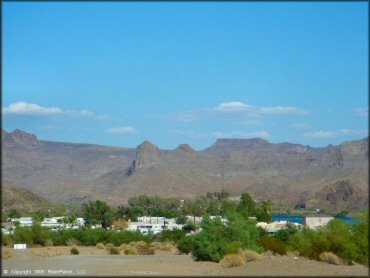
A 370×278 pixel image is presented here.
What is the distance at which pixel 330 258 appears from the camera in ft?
134

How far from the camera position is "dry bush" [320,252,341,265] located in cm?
3997

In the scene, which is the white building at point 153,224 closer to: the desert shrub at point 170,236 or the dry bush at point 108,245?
the desert shrub at point 170,236

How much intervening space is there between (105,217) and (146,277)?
295 feet

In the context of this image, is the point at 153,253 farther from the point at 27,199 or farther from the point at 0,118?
the point at 27,199

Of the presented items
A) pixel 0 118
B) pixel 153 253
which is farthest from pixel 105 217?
pixel 0 118

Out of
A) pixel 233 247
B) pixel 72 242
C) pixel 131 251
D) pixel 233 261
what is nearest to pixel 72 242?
pixel 72 242

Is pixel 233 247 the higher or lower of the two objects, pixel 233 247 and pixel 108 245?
the higher

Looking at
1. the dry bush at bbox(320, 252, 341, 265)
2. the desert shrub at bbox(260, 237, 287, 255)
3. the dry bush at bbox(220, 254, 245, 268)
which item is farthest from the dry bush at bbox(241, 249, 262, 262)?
the desert shrub at bbox(260, 237, 287, 255)

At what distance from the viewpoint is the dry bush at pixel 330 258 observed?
39969 millimetres

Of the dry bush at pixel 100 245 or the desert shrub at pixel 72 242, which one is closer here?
the dry bush at pixel 100 245

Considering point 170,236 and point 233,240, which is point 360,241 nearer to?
point 233,240

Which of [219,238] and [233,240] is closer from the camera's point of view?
[233,240]

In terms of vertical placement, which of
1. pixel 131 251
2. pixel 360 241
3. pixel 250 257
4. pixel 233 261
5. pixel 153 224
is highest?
pixel 360 241

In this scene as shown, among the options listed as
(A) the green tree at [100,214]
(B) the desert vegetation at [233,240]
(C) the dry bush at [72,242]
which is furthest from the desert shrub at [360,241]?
(A) the green tree at [100,214]
